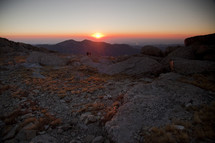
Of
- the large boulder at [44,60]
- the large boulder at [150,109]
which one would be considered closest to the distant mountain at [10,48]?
the large boulder at [44,60]

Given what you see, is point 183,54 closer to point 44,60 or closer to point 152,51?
point 152,51

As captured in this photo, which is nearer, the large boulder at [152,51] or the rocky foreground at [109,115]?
the rocky foreground at [109,115]

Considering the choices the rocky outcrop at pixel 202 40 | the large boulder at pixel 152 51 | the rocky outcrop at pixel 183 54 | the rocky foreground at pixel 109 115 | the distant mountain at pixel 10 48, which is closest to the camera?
the rocky foreground at pixel 109 115

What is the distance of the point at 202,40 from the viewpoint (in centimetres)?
1819

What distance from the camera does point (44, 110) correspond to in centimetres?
734

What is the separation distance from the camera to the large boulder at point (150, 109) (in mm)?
4930

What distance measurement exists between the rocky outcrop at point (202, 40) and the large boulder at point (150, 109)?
15.3m

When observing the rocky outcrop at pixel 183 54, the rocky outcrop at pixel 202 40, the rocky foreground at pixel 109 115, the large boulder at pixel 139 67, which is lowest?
the rocky foreground at pixel 109 115

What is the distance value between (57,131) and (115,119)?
3112 millimetres

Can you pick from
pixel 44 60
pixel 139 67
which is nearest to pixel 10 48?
pixel 44 60

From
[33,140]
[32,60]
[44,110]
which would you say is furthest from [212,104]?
[32,60]

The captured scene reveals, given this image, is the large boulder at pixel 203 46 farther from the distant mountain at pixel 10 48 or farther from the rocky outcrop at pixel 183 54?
the distant mountain at pixel 10 48

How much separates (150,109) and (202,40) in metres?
19.6

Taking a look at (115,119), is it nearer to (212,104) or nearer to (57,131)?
(57,131)
